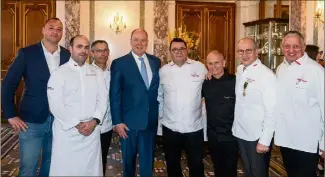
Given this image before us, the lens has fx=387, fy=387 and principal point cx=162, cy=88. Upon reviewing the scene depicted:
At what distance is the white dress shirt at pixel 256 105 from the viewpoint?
2906 millimetres

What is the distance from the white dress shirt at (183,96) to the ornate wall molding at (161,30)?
5023 mm

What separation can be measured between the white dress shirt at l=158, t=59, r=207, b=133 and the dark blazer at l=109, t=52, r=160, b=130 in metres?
0.19

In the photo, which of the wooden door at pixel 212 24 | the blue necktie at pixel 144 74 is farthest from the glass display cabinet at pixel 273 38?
the blue necktie at pixel 144 74

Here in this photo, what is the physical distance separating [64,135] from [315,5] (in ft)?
19.8

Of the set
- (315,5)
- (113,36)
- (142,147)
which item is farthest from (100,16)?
(142,147)

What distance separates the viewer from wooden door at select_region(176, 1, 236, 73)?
939cm

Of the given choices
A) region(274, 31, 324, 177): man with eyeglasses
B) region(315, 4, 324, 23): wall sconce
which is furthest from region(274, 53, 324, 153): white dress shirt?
region(315, 4, 324, 23): wall sconce

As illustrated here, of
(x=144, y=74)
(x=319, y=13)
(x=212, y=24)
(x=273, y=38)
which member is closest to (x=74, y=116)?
(x=144, y=74)

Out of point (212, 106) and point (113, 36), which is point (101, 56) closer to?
point (212, 106)

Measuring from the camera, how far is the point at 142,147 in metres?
3.46

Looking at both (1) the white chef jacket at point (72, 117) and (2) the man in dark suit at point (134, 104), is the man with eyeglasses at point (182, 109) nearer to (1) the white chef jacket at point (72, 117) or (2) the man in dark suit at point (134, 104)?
(2) the man in dark suit at point (134, 104)

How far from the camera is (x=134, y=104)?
3447 mm

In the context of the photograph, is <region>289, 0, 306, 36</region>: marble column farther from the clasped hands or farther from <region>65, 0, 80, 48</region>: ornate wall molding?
the clasped hands

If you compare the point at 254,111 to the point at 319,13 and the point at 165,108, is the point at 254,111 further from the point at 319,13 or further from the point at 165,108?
the point at 319,13
